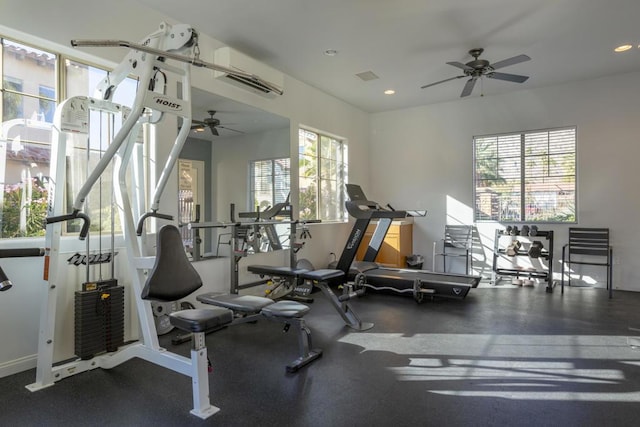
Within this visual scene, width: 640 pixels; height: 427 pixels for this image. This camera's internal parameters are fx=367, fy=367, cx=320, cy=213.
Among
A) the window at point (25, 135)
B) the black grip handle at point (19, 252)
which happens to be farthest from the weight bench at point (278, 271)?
the black grip handle at point (19, 252)

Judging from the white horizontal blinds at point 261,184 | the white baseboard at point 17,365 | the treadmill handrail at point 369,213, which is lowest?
the white baseboard at point 17,365

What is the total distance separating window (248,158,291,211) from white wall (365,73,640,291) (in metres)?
2.63

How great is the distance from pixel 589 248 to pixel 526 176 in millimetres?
1491

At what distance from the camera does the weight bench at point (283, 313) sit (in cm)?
293

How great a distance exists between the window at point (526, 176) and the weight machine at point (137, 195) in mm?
5433

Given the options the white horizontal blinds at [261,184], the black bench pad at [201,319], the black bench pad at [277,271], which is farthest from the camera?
the white horizontal blinds at [261,184]

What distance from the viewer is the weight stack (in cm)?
288

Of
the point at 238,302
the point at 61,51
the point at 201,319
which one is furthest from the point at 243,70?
the point at 201,319

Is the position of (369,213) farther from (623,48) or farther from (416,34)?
(623,48)

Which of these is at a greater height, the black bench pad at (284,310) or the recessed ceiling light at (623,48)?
the recessed ceiling light at (623,48)

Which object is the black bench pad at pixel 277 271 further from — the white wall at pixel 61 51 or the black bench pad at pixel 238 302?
the black bench pad at pixel 238 302

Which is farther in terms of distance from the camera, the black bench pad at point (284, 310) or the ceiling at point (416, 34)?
the ceiling at point (416, 34)

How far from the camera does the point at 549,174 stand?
6.18 meters

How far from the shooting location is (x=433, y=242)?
709cm
